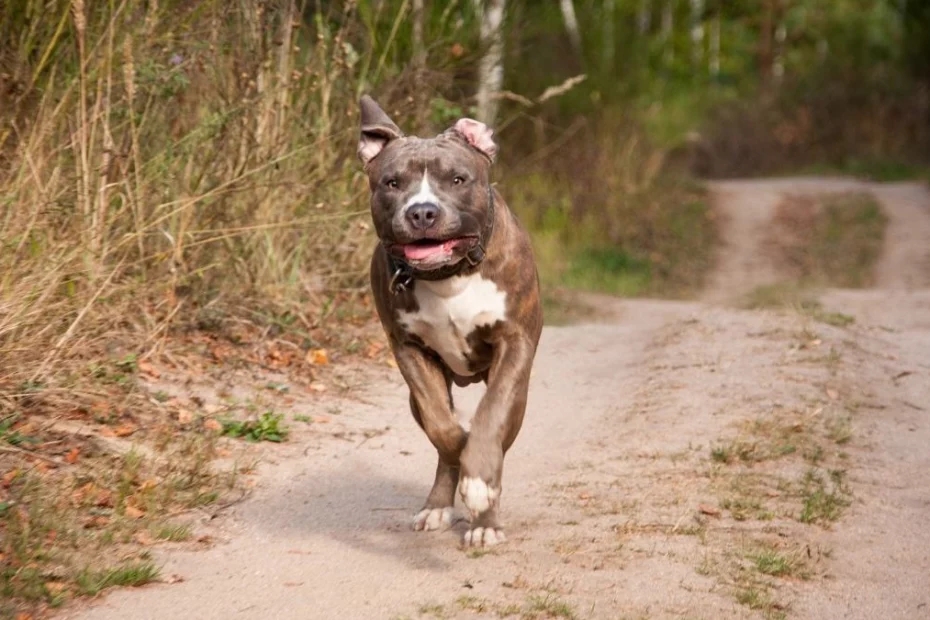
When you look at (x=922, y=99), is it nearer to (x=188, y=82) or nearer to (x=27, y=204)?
(x=188, y=82)

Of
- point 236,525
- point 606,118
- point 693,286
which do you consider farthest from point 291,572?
point 606,118

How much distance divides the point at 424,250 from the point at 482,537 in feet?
4.05

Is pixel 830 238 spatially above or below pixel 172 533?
below

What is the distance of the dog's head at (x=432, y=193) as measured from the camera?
5.09 metres

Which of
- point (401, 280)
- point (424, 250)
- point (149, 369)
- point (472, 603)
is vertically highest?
point (424, 250)

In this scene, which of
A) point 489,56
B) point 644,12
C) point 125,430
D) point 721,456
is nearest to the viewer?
point 125,430

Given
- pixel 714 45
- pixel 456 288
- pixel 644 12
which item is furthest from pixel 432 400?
pixel 714 45

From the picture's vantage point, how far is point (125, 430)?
22.7ft

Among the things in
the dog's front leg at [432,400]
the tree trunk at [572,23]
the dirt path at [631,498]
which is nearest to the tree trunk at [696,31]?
the tree trunk at [572,23]

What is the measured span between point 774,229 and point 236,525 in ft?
44.4

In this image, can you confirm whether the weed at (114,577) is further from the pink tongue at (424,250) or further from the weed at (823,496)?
the weed at (823,496)

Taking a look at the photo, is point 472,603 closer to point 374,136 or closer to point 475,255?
point 475,255

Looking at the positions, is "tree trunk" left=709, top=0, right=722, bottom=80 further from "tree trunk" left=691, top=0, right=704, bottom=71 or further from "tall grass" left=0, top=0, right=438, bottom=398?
"tall grass" left=0, top=0, right=438, bottom=398

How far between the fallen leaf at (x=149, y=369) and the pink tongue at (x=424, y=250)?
3007 millimetres
